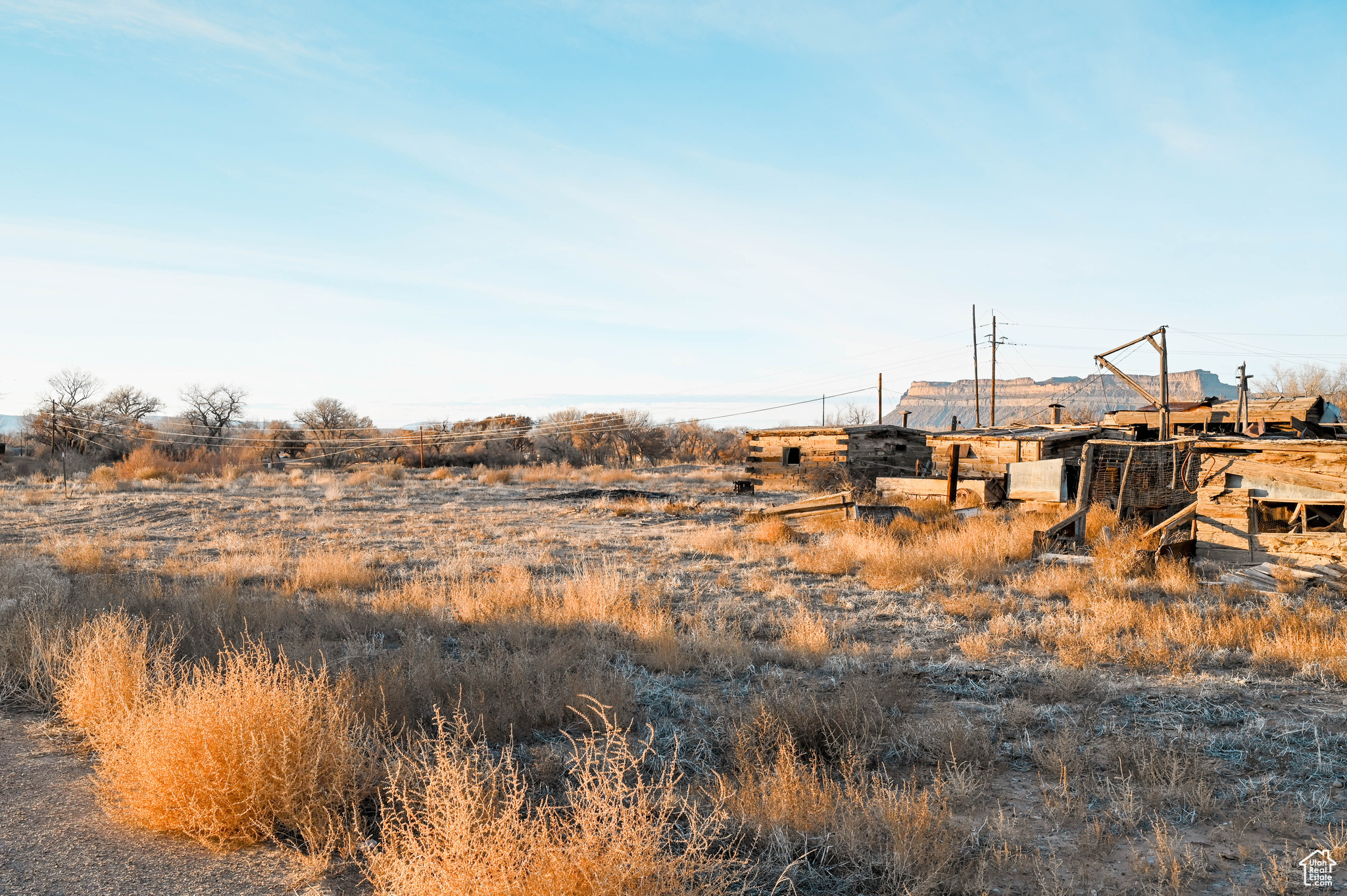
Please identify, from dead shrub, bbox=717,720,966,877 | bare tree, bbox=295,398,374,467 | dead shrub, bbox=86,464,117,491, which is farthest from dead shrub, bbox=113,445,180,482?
dead shrub, bbox=717,720,966,877

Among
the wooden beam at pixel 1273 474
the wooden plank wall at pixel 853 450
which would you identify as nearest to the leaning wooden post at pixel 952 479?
the wooden beam at pixel 1273 474

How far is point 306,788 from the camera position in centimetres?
389

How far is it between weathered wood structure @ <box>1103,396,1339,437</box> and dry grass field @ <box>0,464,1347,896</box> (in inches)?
507

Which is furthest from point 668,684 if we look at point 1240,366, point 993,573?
A: point 1240,366

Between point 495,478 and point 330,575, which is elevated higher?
point 495,478

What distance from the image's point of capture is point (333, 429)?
46.3m

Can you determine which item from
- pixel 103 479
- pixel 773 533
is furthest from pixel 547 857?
pixel 103 479

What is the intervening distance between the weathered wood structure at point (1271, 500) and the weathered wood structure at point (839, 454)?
11.1 meters

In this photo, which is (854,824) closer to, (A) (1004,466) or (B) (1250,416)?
(A) (1004,466)

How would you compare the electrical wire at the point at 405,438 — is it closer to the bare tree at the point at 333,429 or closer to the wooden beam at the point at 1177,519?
the bare tree at the point at 333,429


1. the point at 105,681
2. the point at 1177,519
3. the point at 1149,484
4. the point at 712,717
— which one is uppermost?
the point at 1149,484

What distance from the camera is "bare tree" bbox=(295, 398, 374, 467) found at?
42.6 meters

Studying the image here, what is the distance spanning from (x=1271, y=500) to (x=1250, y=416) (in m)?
13.8

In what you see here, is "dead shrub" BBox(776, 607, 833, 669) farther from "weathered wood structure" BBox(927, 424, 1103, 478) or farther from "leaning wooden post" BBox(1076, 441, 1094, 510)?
"weathered wood structure" BBox(927, 424, 1103, 478)
